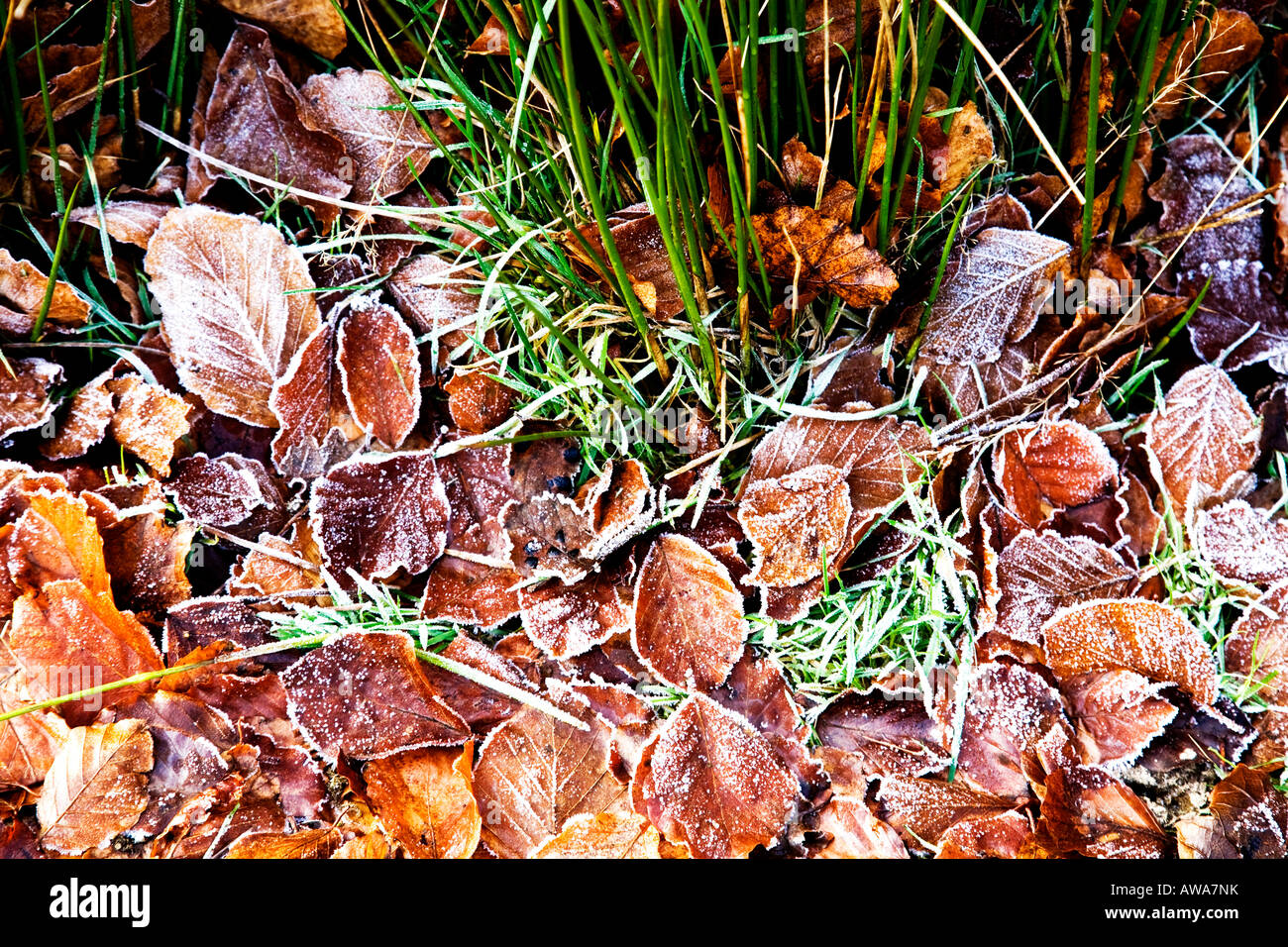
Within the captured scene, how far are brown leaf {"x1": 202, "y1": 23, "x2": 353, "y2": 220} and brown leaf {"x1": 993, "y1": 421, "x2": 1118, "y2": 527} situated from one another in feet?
3.42

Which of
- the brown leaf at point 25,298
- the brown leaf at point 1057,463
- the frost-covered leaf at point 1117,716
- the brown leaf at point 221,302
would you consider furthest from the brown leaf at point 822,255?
the brown leaf at point 25,298

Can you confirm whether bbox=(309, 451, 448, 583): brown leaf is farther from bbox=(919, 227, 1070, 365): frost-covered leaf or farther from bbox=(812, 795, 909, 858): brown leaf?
bbox=(919, 227, 1070, 365): frost-covered leaf

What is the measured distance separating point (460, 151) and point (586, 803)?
3.09 ft

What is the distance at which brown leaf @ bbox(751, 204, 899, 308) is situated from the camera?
100 cm

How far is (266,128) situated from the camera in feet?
3.84

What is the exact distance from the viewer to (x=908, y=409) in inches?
44.2

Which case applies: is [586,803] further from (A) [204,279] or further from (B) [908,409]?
(A) [204,279]

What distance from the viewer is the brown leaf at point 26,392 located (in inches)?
44.3

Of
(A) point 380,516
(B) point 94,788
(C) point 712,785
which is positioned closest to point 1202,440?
(C) point 712,785

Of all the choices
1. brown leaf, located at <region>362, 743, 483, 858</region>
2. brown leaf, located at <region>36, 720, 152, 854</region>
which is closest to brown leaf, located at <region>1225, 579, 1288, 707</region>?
brown leaf, located at <region>362, 743, 483, 858</region>

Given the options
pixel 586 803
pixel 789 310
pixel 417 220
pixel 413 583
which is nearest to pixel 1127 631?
pixel 789 310

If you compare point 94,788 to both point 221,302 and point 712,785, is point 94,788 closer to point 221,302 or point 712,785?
point 221,302

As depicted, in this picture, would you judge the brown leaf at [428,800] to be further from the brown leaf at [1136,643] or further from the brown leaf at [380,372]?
the brown leaf at [1136,643]

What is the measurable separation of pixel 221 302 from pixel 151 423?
8.1 inches
